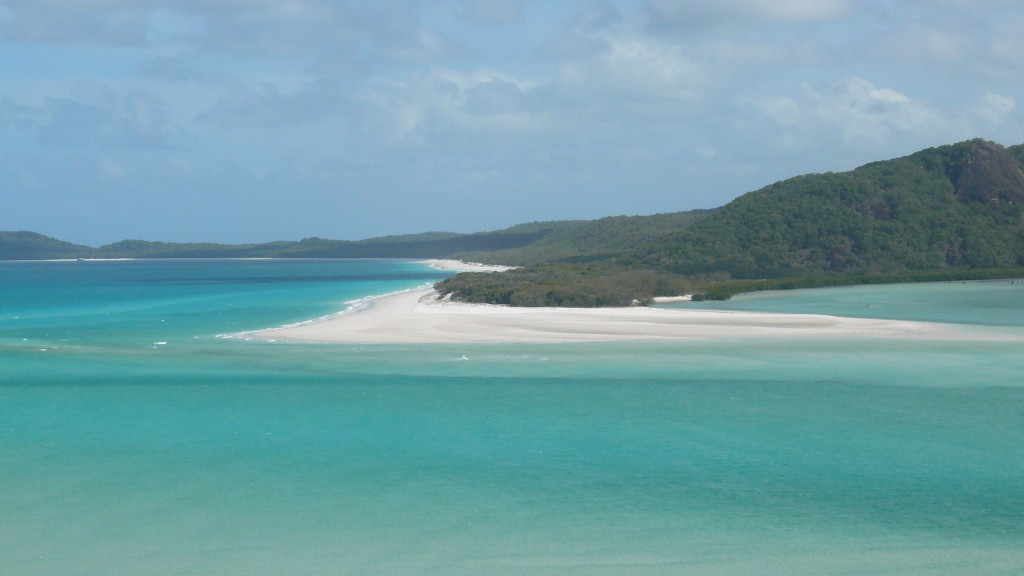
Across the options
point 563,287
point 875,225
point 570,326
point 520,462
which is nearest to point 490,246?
point 875,225

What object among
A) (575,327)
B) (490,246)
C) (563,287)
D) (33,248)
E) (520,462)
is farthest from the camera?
(33,248)

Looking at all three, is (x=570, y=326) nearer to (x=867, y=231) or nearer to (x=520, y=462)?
(x=520, y=462)

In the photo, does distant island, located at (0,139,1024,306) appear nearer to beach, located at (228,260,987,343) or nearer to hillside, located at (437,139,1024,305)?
hillside, located at (437,139,1024,305)

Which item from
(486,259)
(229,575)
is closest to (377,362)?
(229,575)

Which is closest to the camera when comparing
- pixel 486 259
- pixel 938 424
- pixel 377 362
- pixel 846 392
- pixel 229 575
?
pixel 229 575

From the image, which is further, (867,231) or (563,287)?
(867,231)

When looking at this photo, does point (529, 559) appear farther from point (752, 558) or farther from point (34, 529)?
point (34, 529)
